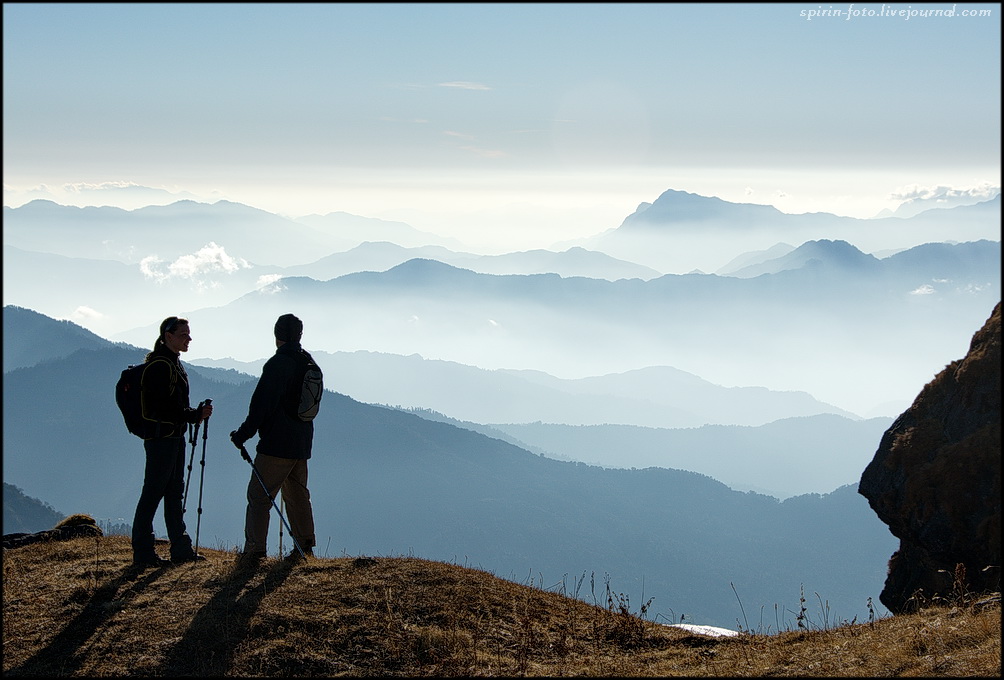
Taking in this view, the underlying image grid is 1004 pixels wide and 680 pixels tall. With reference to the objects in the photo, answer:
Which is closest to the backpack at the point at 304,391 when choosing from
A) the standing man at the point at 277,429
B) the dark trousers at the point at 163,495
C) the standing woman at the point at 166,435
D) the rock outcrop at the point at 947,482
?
the standing man at the point at 277,429

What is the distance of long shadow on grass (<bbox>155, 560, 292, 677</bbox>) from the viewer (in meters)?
8.16

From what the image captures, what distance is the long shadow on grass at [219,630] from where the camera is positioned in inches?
321

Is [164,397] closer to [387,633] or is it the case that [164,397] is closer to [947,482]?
[387,633]

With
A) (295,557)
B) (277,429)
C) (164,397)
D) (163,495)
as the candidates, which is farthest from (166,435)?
(295,557)

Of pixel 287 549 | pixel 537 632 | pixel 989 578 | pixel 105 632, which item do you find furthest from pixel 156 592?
pixel 989 578

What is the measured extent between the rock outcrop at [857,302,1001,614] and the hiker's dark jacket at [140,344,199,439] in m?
10.2

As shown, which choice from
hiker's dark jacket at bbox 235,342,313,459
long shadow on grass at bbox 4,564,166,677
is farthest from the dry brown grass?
hiker's dark jacket at bbox 235,342,313,459

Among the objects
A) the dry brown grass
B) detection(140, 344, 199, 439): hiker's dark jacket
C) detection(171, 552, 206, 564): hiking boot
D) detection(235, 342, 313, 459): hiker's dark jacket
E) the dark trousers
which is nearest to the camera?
the dry brown grass

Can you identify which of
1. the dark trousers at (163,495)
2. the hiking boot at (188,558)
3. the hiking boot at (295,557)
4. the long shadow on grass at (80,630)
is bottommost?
the long shadow on grass at (80,630)

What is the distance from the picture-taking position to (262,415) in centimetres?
1133

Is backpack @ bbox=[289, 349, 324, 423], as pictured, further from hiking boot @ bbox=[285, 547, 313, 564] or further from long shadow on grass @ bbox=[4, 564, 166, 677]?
long shadow on grass @ bbox=[4, 564, 166, 677]

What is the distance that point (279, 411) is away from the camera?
11.6m

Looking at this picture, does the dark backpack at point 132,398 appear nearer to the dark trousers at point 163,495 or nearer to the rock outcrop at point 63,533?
the dark trousers at point 163,495

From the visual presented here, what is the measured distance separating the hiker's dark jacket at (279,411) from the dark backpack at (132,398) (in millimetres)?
1414
